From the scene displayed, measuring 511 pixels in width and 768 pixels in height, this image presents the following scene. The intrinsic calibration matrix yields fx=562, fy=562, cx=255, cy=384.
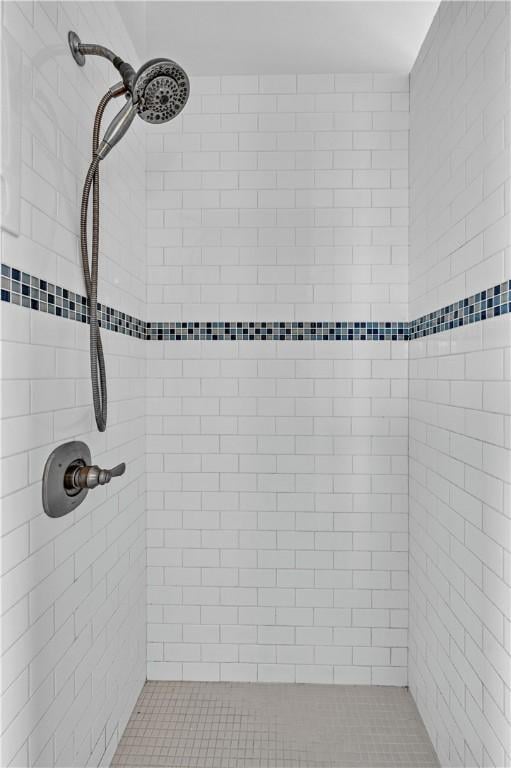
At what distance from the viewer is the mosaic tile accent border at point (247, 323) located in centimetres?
141

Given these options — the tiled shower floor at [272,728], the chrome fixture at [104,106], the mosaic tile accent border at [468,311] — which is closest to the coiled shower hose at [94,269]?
the chrome fixture at [104,106]

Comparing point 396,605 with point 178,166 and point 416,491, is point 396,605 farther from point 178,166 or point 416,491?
point 178,166

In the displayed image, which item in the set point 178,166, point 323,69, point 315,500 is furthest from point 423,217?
point 315,500

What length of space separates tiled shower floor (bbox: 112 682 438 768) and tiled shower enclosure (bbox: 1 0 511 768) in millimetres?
11

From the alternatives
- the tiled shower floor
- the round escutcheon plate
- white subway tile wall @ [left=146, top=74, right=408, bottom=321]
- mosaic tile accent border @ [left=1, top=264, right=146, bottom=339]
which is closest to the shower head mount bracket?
mosaic tile accent border @ [left=1, top=264, right=146, bottom=339]

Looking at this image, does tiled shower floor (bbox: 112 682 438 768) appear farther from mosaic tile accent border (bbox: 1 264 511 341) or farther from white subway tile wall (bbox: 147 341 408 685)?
mosaic tile accent border (bbox: 1 264 511 341)

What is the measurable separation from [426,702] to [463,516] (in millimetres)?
967

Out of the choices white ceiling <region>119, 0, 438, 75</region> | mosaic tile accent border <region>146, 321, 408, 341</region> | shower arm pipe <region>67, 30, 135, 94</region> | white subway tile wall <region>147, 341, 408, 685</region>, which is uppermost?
white ceiling <region>119, 0, 438, 75</region>

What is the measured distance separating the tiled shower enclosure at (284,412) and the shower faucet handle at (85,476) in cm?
15

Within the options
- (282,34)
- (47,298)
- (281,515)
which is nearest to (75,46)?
(47,298)

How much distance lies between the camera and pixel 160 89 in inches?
67.6

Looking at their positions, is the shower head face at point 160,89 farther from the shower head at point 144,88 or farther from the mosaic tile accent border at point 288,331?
the mosaic tile accent border at point 288,331

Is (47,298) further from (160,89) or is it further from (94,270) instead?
(160,89)

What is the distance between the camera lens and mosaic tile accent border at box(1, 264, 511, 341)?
4.64 feet
